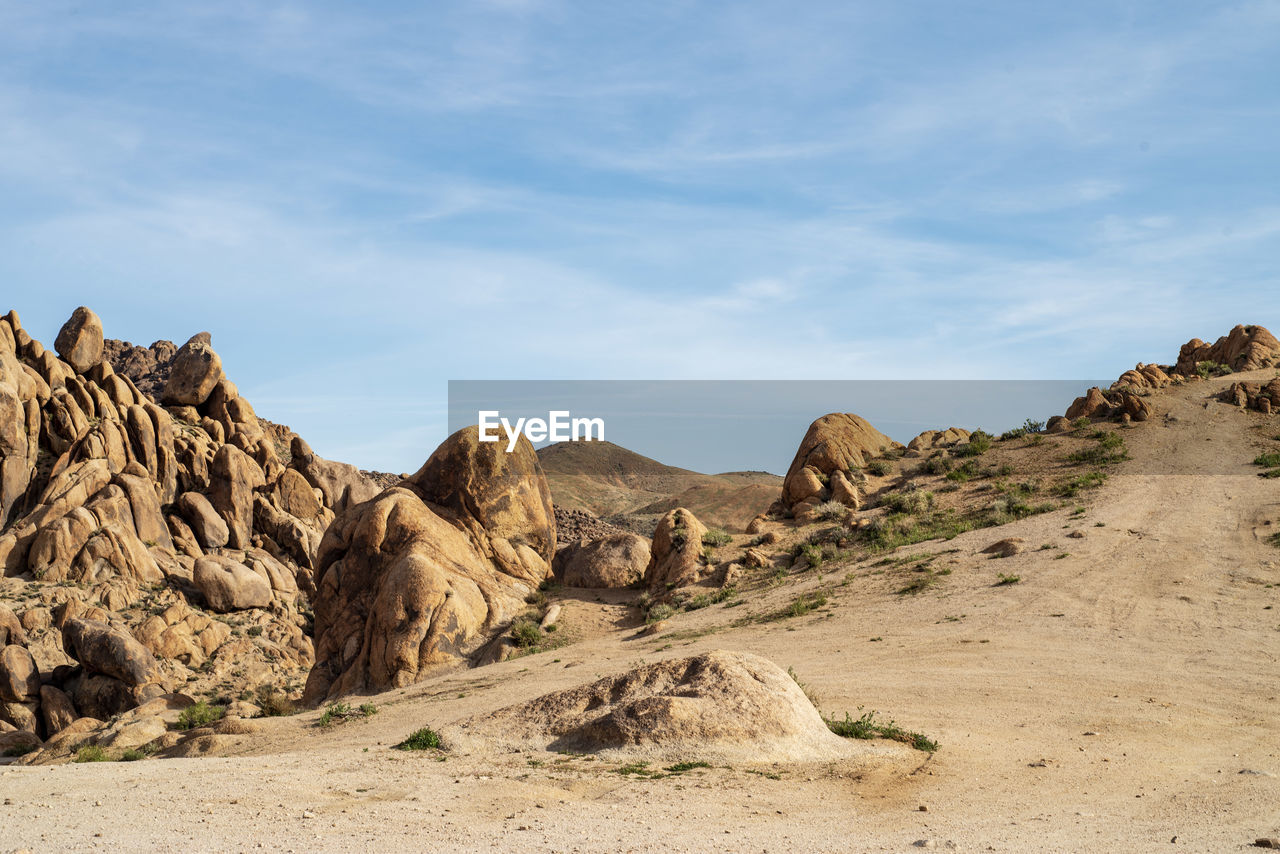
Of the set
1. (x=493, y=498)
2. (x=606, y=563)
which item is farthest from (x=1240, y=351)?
(x=493, y=498)

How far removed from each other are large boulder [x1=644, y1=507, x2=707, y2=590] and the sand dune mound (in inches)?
578

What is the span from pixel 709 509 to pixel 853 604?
5886 cm

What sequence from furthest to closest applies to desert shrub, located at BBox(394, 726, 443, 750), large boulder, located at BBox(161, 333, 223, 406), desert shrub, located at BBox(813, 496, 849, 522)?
large boulder, located at BBox(161, 333, 223, 406) < desert shrub, located at BBox(813, 496, 849, 522) < desert shrub, located at BBox(394, 726, 443, 750)

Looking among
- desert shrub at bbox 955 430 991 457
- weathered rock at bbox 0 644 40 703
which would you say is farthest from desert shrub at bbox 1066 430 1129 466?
weathered rock at bbox 0 644 40 703

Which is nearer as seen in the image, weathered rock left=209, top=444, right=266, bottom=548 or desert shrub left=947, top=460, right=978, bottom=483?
desert shrub left=947, top=460, right=978, bottom=483

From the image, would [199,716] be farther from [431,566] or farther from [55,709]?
[55,709]

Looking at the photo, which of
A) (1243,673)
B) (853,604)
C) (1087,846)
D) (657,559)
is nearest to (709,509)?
(657,559)

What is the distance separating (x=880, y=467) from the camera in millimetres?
35406

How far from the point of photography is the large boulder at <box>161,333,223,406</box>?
252 ft

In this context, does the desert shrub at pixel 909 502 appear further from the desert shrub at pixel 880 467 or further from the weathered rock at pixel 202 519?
the weathered rock at pixel 202 519

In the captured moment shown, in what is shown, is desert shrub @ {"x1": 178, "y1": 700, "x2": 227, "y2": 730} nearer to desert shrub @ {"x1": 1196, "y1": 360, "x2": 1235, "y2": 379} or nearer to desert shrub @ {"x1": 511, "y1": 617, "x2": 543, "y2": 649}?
desert shrub @ {"x1": 511, "y1": 617, "x2": 543, "y2": 649}

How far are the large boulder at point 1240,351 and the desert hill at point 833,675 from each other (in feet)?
18.7

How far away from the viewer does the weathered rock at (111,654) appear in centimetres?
4034

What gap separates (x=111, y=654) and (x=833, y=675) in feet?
114
